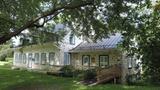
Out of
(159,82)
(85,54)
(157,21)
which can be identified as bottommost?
(159,82)

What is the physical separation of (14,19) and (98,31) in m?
5.64

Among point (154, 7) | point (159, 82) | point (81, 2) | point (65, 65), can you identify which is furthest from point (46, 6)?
point (65, 65)

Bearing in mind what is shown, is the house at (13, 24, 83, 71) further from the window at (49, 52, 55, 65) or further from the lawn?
the lawn

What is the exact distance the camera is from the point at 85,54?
34500 mm

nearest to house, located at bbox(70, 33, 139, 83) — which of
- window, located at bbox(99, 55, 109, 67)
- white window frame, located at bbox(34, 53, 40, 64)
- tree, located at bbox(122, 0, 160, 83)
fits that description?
window, located at bbox(99, 55, 109, 67)

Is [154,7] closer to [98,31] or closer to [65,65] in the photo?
[98,31]

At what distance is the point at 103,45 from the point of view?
1251 inches

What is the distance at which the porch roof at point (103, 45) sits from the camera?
30891 mm

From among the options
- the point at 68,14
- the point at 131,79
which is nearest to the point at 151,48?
the point at 131,79

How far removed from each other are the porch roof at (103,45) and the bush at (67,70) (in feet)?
7.45

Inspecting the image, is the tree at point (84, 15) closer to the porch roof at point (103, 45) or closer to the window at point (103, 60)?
the porch roof at point (103, 45)

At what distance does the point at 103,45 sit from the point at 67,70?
5.28m

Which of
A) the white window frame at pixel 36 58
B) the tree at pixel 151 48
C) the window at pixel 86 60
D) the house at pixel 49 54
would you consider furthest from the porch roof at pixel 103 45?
the white window frame at pixel 36 58

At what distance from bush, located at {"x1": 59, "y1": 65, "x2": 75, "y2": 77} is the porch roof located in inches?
89.4
